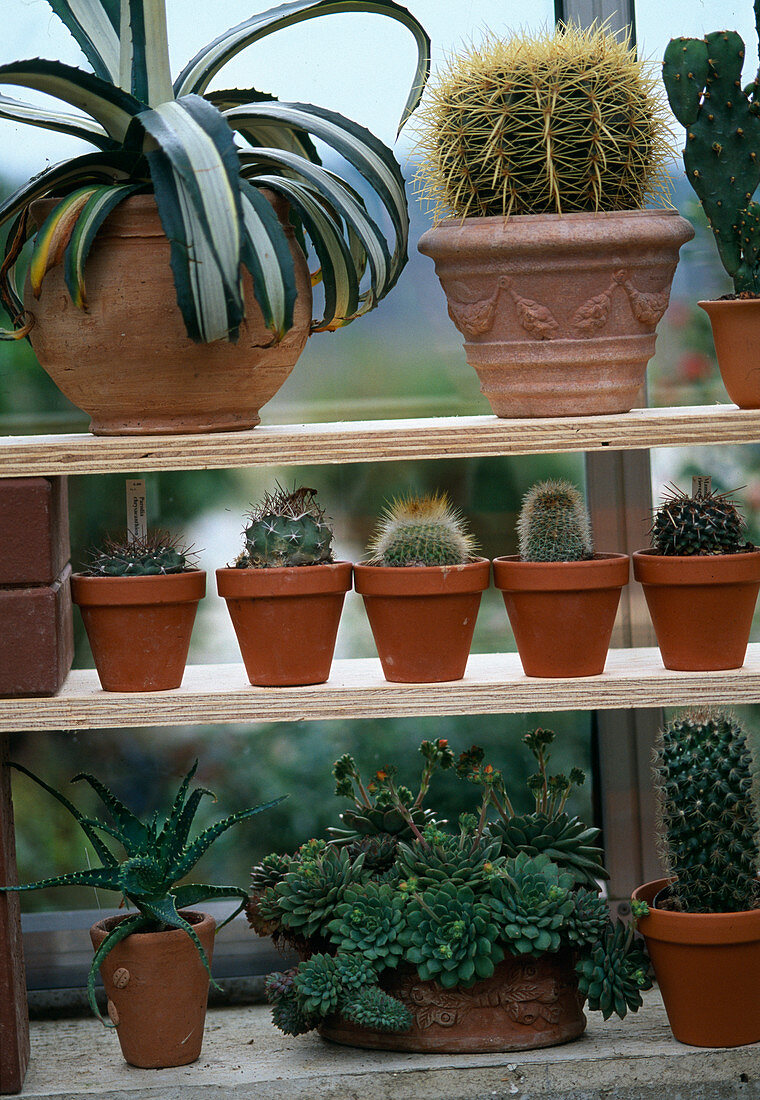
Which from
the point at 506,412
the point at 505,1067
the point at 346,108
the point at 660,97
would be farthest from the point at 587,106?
the point at 505,1067

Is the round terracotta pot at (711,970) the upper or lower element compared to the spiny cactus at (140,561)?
lower

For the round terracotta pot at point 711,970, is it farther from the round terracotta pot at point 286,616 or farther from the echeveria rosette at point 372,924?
the round terracotta pot at point 286,616

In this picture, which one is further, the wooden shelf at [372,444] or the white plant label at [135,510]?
the white plant label at [135,510]

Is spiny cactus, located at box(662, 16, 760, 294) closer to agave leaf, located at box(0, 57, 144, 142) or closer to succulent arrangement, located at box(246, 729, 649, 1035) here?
agave leaf, located at box(0, 57, 144, 142)

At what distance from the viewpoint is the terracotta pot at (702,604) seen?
1908 millimetres

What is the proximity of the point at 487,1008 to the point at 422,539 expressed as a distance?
2.52 ft

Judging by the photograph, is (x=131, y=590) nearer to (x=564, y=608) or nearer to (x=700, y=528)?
(x=564, y=608)

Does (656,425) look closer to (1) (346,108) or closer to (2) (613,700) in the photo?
(2) (613,700)

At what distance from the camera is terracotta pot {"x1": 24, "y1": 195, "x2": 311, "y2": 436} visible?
5.90ft

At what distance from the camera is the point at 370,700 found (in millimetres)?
1904

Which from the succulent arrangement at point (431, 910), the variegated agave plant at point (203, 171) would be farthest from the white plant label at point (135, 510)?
the succulent arrangement at point (431, 910)

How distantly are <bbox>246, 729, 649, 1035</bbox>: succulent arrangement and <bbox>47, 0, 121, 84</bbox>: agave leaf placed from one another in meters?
1.20

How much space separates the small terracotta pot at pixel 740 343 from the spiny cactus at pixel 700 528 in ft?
0.55

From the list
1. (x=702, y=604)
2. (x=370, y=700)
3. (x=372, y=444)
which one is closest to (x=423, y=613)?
(x=370, y=700)
